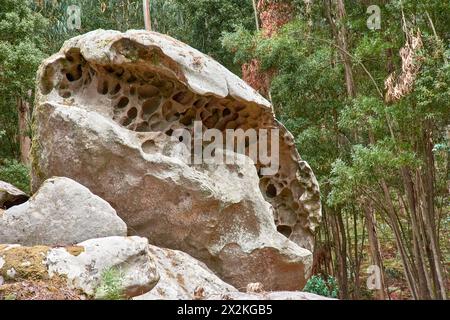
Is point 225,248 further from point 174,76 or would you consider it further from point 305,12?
point 305,12

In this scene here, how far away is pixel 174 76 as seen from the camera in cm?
650

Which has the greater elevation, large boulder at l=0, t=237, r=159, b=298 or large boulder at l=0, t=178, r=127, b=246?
large boulder at l=0, t=178, r=127, b=246

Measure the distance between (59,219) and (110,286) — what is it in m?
1.25

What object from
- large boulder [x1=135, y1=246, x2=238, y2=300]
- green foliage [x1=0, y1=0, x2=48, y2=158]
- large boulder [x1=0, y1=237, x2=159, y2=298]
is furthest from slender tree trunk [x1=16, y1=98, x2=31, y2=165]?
large boulder [x1=0, y1=237, x2=159, y2=298]

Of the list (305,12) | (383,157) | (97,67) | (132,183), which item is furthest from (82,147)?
(305,12)

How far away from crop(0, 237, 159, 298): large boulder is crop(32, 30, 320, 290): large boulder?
168cm

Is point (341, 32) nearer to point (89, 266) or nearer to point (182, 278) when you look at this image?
point (182, 278)

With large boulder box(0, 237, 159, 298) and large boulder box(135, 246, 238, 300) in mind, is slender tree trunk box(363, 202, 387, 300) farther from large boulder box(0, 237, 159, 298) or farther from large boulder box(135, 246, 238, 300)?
large boulder box(0, 237, 159, 298)

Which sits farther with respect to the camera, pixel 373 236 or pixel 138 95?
pixel 373 236

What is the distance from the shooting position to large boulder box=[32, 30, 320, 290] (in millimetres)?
6160

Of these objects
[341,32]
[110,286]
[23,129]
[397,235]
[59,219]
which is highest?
[341,32]

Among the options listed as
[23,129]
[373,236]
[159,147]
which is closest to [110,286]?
[159,147]

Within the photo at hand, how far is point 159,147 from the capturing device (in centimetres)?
654

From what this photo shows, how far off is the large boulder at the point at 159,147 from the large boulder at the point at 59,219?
2.82 feet
